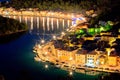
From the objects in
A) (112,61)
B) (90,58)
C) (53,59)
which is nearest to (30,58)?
(53,59)

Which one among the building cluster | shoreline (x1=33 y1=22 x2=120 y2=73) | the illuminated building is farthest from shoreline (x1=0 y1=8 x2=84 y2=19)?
the illuminated building

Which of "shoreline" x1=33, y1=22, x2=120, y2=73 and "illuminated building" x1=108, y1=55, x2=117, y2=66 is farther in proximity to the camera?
"illuminated building" x1=108, y1=55, x2=117, y2=66

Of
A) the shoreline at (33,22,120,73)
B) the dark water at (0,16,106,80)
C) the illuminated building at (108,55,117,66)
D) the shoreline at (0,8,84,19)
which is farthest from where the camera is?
the shoreline at (0,8,84,19)

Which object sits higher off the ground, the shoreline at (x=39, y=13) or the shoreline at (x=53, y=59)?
the shoreline at (x=39, y=13)

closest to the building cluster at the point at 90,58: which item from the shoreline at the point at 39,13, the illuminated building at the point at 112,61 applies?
the illuminated building at the point at 112,61

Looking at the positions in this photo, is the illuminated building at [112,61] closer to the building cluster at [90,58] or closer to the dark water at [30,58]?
the building cluster at [90,58]

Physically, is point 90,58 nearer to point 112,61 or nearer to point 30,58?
point 112,61

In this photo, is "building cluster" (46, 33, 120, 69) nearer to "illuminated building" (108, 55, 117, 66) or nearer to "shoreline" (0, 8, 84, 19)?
"illuminated building" (108, 55, 117, 66)

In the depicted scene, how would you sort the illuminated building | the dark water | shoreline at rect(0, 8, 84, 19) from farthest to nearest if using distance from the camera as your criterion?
shoreline at rect(0, 8, 84, 19), the illuminated building, the dark water
